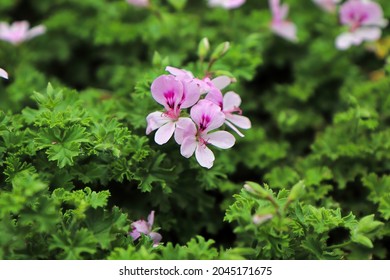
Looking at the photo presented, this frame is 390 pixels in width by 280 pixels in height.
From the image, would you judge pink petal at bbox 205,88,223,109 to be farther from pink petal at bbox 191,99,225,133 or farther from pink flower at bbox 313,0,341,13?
pink flower at bbox 313,0,341,13

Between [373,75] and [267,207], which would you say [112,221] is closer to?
[267,207]

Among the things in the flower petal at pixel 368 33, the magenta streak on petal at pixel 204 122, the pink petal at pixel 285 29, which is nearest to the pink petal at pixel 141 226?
the magenta streak on petal at pixel 204 122

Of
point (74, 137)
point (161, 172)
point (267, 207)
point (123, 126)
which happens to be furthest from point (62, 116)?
Result: point (267, 207)

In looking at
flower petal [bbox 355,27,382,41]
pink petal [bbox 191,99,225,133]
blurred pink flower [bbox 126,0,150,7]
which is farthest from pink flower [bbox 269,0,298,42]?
pink petal [bbox 191,99,225,133]

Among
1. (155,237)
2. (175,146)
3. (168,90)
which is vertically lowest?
(155,237)

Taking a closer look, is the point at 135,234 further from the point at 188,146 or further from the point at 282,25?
the point at 282,25

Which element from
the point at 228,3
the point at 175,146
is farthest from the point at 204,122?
the point at 228,3

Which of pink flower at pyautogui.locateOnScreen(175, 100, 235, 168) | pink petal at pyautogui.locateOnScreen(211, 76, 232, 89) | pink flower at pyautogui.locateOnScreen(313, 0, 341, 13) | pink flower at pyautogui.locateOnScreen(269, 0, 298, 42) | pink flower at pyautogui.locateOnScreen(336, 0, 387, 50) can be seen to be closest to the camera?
pink flower at pyautogui.locateOnScreen(175, 100, 235, 168)
